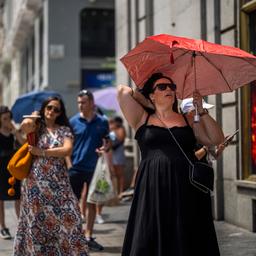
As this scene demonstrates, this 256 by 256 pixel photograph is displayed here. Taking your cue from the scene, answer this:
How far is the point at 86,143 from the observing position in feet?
24.3

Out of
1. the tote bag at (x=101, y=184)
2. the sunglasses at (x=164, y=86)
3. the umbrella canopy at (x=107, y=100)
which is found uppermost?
the umbrella canopy at (x=107, y=100)

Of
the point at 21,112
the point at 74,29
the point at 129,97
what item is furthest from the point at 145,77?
the point at 74,29

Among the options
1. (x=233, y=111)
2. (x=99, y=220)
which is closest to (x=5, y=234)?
(x=99, y=220)

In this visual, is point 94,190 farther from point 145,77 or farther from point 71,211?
point 145,77

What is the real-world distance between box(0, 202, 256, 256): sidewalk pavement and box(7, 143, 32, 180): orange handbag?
1.25 m

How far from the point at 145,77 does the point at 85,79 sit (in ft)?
59.2

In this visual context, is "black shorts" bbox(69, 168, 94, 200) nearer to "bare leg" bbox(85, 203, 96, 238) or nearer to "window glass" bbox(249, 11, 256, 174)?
"bare leg" bbox(85, 203, 96, 238)

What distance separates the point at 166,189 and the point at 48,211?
206cm

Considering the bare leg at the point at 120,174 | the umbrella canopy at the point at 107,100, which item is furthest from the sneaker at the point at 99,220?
the umbrella canopy at the point at 107,100

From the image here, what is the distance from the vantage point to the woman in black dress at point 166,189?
13.3ft

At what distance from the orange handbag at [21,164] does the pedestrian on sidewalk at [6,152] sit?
1.92 metres

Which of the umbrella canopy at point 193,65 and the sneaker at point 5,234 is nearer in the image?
the umbrella canopy at point 193,65

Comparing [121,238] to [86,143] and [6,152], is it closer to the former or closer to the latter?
[86,143]

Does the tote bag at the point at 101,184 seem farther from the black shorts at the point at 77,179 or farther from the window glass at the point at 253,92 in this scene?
the window glass at the point at 253,92
